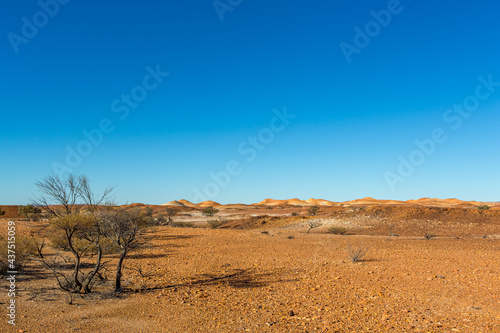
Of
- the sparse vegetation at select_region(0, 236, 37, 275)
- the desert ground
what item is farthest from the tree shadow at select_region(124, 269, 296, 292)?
the sparse vegetation at select_region(0, 236, 37, 275)

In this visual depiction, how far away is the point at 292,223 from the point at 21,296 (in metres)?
28.1

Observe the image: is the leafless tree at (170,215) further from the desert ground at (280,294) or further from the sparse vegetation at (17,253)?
the sparse vegetation at (17,253)

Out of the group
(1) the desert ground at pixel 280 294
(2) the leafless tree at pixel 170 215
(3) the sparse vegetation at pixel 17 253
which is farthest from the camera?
(2) the leafless tree at pixel 170 215

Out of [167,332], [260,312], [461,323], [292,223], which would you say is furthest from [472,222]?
[167,332]

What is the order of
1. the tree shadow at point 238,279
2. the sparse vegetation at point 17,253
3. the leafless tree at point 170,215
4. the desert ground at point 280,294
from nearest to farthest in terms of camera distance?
1. the desert ground at point 280,294
2. the tree shadow at point 238,279
3. the sparse vegetation at point 17,253
4. the leafless tree at point 170,215

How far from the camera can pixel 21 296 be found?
8602 mm

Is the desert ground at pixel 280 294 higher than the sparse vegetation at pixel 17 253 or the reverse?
the reverse

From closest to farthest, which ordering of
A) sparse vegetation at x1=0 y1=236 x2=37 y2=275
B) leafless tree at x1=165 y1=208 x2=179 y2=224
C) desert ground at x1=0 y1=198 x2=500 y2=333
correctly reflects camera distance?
1. desert ground at x1=0 y1=198 x2=500 y2=333
2. sparse vegetation at x1=0 y1=236 x2=37 y2=275
3. leafless tree at x1=165 y1=208 x2=179 y2=224

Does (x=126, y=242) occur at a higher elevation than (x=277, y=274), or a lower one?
higher

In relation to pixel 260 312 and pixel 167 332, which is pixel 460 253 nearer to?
pixel 260 312

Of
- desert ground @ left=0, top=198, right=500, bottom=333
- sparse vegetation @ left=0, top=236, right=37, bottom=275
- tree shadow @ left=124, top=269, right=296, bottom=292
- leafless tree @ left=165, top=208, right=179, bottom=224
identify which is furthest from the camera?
leafless tree @ left=165, top=208, right=179, bottom=224

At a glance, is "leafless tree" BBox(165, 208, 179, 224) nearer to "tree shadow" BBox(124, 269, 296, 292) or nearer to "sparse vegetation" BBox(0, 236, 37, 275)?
"sparse vegetation" BBox(0, 236, 37, 275)

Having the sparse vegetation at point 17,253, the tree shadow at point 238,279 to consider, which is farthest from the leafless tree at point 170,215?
the tree shadow at point 238,279

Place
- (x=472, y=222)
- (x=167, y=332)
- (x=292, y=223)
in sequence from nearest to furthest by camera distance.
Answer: (x=167, y=332)
(x=472, y=222)
(x=292, y=223)
